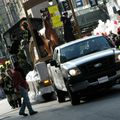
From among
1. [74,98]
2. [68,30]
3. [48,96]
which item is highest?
[68,30]

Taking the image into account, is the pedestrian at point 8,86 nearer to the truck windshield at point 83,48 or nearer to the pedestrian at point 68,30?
the pedestrian at point 68,30

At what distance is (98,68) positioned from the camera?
49.4 feet

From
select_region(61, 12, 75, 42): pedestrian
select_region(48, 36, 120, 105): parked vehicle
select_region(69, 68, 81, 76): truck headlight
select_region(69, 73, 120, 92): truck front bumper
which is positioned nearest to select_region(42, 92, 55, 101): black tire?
select_region(61, 12, 75, 42): pedestrian

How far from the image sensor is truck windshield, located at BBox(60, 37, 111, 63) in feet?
53.5

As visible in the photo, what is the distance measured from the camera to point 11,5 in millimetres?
80125

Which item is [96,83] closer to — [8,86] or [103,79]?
[103,79]

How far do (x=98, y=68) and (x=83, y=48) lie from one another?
1.62m

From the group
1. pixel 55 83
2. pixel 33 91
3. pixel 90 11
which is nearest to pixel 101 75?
pixel 55 83

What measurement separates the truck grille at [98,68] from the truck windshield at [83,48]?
1196 millimetres

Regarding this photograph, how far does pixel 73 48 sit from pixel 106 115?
199 inches

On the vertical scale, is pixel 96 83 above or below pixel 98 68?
below

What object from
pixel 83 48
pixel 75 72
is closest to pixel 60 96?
pixel 83 48

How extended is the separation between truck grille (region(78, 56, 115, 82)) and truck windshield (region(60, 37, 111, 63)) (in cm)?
120

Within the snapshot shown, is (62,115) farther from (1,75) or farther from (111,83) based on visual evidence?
(1,75)
